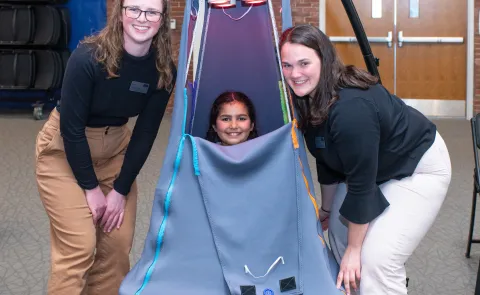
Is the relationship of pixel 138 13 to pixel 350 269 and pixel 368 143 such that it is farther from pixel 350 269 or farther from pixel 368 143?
pixel 350 269

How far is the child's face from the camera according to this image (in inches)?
95.8

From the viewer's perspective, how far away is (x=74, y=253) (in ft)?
6.98

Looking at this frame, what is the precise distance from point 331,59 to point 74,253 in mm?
1003

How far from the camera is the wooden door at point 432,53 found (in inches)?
313

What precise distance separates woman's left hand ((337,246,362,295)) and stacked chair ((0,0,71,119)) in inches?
241

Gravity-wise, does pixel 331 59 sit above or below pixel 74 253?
above

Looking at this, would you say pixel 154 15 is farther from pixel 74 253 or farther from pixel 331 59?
pixel 74 253

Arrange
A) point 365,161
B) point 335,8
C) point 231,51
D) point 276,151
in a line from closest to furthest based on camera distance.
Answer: point 365,161 < point 276,151 < point 231,51 < point 335,8

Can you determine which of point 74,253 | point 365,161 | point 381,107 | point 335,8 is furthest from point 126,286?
point 335,8

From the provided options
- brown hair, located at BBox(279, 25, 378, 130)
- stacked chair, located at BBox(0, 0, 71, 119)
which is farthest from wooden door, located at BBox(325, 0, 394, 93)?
brown hair, located at BBox(279, 25, 378, 130)

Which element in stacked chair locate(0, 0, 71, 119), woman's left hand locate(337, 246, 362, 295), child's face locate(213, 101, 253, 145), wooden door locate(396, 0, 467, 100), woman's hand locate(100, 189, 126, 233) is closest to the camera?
woman's left hand locate(337, 246, 362, 295)

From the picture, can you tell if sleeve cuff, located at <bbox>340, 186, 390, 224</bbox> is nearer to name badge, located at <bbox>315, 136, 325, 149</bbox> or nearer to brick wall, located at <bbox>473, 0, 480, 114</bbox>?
name badge, located at <bbox>315, 136, 325, 149</bbox>

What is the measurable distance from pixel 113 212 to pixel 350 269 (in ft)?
2.61

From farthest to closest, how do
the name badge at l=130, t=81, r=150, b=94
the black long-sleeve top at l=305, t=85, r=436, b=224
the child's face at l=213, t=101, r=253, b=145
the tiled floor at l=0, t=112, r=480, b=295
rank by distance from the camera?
the tiled floor at l=0, t=112, r=480, b=295
the child's face at l=213, t=101, r=253, b=145
the name badge at l=130, t=81, r=150, b=94
the black long-sleeve top at l=305, t=85, r=436, b=224
